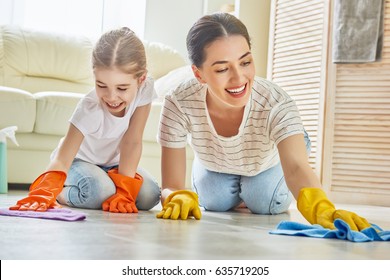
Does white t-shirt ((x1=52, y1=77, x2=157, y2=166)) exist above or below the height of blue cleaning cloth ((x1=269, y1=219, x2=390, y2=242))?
above

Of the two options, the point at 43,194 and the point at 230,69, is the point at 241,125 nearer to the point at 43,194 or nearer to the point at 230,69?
the point at 230,69

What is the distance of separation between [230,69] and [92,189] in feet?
1.97

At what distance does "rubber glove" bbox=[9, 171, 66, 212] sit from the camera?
1.68m

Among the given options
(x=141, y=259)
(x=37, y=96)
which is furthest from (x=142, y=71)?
(x=37, y=96)

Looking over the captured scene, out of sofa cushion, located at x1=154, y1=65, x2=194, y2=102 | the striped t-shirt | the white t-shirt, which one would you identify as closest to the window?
sofa cushion, located at x1=154, y1=65, x2=194, y2=102

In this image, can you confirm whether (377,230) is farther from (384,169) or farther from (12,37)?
(12,37)

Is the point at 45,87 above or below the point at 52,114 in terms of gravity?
above

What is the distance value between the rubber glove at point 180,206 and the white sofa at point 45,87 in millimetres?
1378

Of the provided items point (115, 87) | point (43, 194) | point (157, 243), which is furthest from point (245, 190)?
point (157, 243)

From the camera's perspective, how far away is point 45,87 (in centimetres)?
363

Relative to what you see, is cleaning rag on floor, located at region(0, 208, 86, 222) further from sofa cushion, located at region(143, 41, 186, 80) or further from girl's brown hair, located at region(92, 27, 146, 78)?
sofa cushion, located at region(143, 41, 186, 80)

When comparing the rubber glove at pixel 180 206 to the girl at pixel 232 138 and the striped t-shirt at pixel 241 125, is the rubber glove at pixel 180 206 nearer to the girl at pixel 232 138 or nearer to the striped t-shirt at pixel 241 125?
the girl at pixel 232 138

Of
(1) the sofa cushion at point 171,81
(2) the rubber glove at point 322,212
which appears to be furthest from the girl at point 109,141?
(1) the sofa cushion at point 171,81

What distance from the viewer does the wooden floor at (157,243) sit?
1.02 meters
